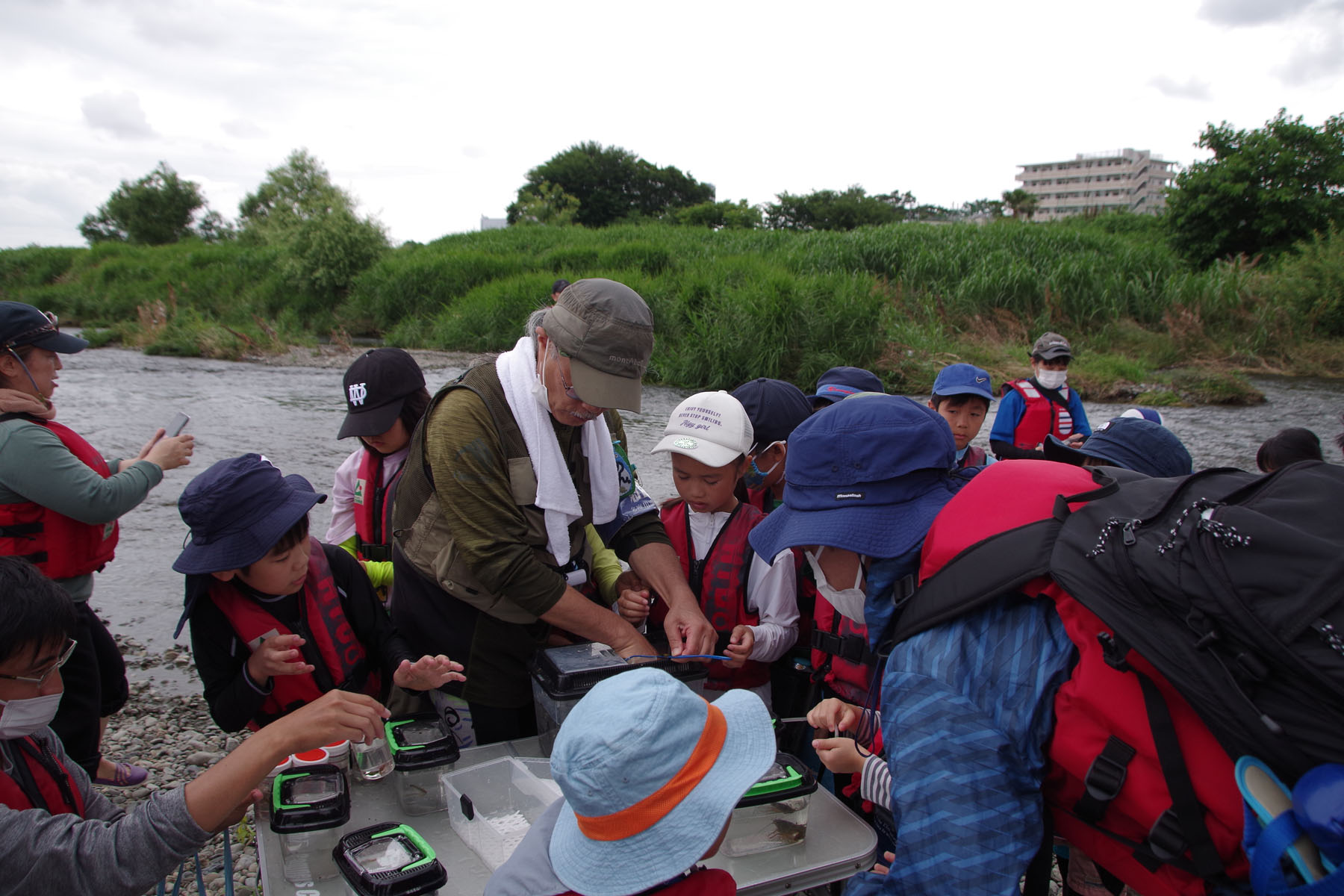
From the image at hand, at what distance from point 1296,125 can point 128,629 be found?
2790 cm

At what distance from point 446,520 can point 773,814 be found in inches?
41.1

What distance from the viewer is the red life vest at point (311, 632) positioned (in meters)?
2.10

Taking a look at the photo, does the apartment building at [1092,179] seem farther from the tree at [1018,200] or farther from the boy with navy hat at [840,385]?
the boy with navy hat at [840,385]

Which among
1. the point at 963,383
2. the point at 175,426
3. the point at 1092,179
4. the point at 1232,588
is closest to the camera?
the point at 1232,588

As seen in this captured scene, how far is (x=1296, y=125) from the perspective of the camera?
69.9 ft

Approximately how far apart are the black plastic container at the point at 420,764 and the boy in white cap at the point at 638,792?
0.45 m

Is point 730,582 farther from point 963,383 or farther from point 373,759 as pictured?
point 963,383

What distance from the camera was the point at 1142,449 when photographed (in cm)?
220

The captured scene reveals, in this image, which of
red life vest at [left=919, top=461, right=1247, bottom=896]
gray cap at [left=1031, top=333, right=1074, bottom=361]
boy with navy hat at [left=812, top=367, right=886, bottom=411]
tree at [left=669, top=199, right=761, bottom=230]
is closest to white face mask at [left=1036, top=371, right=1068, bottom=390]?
gray cap at [left=1031, top=333, right=1074, bottom=361]

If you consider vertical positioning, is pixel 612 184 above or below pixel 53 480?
above

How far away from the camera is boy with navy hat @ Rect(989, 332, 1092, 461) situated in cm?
546

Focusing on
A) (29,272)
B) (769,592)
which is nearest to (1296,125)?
(769,592)

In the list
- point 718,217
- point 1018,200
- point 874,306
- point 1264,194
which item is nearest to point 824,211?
point 718,217

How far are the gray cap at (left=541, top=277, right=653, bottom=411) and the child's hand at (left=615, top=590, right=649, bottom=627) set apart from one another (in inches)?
24.2
